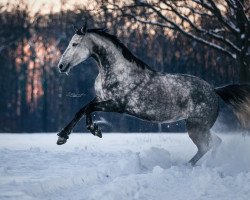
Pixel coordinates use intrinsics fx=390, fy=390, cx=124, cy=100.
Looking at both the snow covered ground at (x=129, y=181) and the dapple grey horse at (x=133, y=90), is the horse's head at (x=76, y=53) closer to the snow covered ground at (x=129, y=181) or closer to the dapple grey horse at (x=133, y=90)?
the dapple grey horse at (x=133, y=90)

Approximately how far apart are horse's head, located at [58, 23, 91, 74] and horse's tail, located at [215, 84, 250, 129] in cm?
294

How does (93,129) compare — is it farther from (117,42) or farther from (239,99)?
(239,99)

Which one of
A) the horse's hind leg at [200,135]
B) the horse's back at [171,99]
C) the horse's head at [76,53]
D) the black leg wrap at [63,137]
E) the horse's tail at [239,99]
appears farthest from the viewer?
the horse's tail at [239,99]

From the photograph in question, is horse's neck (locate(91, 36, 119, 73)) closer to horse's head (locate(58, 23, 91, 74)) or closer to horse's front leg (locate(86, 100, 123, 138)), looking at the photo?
horse's head (locate(58, 23, 91, 74))

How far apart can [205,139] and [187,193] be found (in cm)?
304

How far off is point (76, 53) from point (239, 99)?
3.50 metres

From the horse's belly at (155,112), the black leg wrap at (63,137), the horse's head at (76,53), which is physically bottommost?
the black leg wrap at (63,137)

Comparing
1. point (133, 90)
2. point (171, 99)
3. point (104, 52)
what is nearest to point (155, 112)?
point (171, 99)

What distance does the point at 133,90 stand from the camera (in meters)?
6.71

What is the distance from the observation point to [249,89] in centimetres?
793

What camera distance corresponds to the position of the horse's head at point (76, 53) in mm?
6504

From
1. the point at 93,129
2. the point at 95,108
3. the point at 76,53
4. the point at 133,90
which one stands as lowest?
the point at 93,129

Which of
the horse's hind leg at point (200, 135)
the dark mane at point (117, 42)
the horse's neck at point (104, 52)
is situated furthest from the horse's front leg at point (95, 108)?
the horse's hind leg at point (200, 135)

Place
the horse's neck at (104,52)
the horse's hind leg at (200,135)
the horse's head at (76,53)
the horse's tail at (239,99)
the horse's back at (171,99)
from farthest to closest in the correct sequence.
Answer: the horse's tail at (239,99) < the horse's hind leg at (200,135) < the horse's back at (171,99) < the horse's neck at (104,52) < the horse's head at (76,53)
